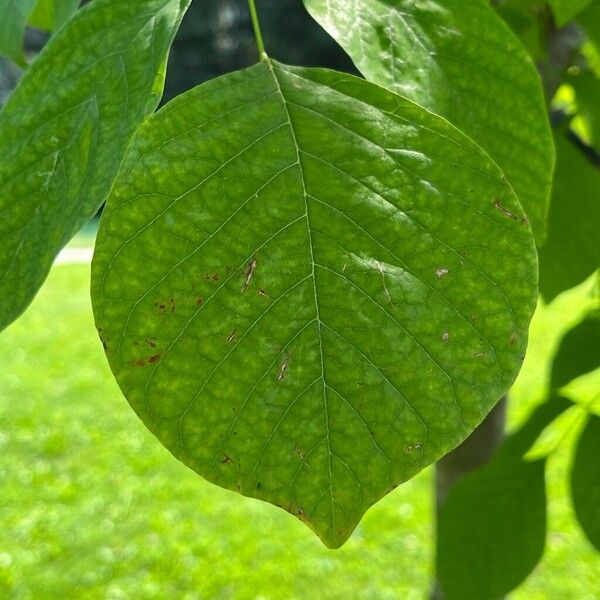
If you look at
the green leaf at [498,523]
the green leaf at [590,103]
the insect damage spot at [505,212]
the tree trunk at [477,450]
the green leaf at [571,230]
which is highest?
the insect damage spot at [505,212]

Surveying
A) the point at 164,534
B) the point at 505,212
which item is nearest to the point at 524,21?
the point at 505,212

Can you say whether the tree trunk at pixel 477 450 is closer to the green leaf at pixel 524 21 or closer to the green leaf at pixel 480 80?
the green leaf at pixel 524 21

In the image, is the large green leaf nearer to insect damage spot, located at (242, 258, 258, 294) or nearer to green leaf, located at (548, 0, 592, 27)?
green leaf, located at (548, 0, 592, 27)

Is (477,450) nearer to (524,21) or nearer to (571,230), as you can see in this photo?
(571,230)

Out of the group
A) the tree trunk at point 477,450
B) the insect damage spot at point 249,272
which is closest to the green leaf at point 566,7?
the insect damage spot at point 249,272

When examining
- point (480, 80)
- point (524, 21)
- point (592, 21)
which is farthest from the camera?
point (524, 21)

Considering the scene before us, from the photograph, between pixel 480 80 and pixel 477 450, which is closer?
pixel 480 80
